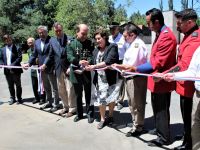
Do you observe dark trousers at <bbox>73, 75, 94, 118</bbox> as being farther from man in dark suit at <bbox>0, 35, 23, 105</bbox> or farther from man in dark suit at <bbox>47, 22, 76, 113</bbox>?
man in dark suit at <bbox>0, 35, 23, 105</bbox>

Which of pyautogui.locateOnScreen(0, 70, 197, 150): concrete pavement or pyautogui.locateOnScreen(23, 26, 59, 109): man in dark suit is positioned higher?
pyautogui.locateOnScreen(23, 26, 59, 109): man in dark suit

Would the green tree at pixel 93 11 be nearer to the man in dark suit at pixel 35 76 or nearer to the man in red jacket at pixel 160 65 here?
the man in dark suit at pixel 35 76

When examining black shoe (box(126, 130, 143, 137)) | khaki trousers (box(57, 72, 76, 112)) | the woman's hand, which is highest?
the woman's hand

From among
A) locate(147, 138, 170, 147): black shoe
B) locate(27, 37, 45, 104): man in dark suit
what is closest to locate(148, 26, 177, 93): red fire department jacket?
locate(147, 138, 170, 147): black shoe

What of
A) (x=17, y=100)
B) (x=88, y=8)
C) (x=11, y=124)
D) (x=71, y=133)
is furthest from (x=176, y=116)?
(x=88, y=8)

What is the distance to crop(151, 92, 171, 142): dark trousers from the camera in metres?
5.93

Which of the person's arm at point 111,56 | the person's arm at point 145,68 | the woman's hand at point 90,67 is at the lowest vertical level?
the woman's hand at point 90,67

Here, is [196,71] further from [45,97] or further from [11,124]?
[45,97]

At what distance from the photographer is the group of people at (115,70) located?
5367 mm

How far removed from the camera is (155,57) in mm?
5738

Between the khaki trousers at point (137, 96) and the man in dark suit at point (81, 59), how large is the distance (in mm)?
1203

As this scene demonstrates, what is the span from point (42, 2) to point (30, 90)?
46.6 metres

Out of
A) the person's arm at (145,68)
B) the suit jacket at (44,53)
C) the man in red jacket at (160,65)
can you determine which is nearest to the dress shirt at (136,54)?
the man in red jacket at (160,65)

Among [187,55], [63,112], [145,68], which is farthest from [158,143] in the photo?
[63,112]
